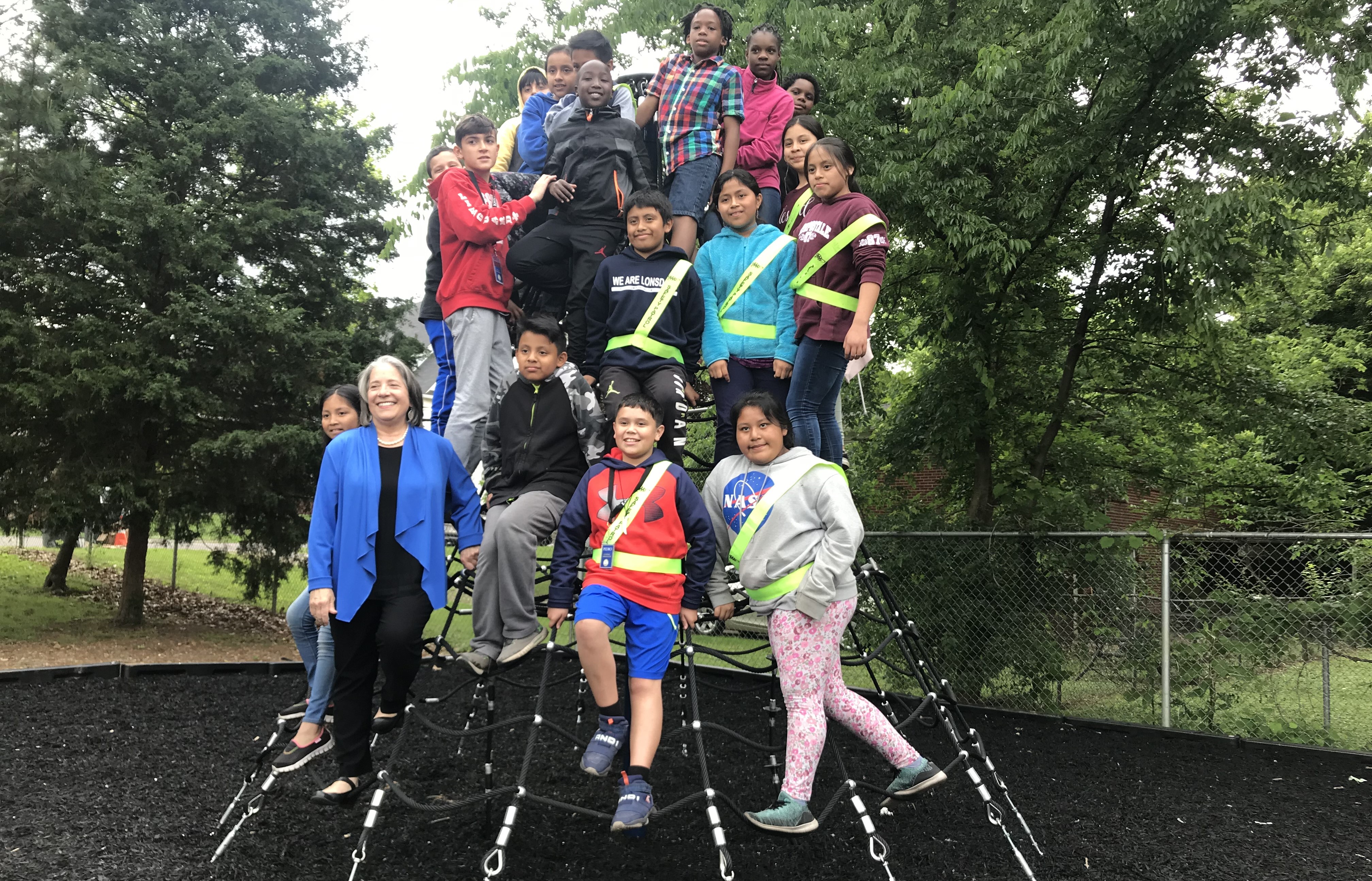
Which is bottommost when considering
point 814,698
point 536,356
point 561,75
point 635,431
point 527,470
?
point 814,698

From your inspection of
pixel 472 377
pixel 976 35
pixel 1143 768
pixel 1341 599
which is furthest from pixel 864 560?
pixel 976 35

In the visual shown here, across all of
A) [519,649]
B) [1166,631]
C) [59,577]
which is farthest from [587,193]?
[59,577]

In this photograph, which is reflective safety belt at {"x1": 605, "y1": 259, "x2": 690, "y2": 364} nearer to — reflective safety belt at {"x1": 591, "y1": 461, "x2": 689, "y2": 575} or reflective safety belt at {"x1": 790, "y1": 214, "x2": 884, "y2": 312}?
reflective safety belt at {"x1": 790, "y1": 214, "x2": 884, "y2": 312}

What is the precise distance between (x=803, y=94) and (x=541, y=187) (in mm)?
2131

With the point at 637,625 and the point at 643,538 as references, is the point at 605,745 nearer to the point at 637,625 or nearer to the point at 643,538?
the point at 637,625

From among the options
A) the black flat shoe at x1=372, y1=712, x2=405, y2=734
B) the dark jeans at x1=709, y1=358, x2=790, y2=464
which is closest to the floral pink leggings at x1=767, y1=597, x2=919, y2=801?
the dark jeans at x1=709, y1=358, x2=790, y2=464

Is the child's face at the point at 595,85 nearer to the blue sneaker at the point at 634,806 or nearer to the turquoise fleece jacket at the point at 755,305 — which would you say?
the turquoise fleece jacket at the point at 755,305

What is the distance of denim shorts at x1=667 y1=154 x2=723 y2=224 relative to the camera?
5.20 meters

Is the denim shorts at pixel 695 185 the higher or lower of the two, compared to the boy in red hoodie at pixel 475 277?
higher

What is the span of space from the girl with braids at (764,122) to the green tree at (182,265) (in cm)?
647

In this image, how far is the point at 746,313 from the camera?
14.5 feet

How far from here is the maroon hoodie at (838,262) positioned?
4.10 meters

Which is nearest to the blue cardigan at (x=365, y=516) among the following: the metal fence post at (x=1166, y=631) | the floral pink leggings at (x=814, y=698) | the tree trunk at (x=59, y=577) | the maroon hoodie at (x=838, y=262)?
the floral pink leggings at (x=814, y=698)

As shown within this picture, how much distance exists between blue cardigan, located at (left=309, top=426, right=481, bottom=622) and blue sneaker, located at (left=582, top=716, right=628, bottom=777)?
802 mm
